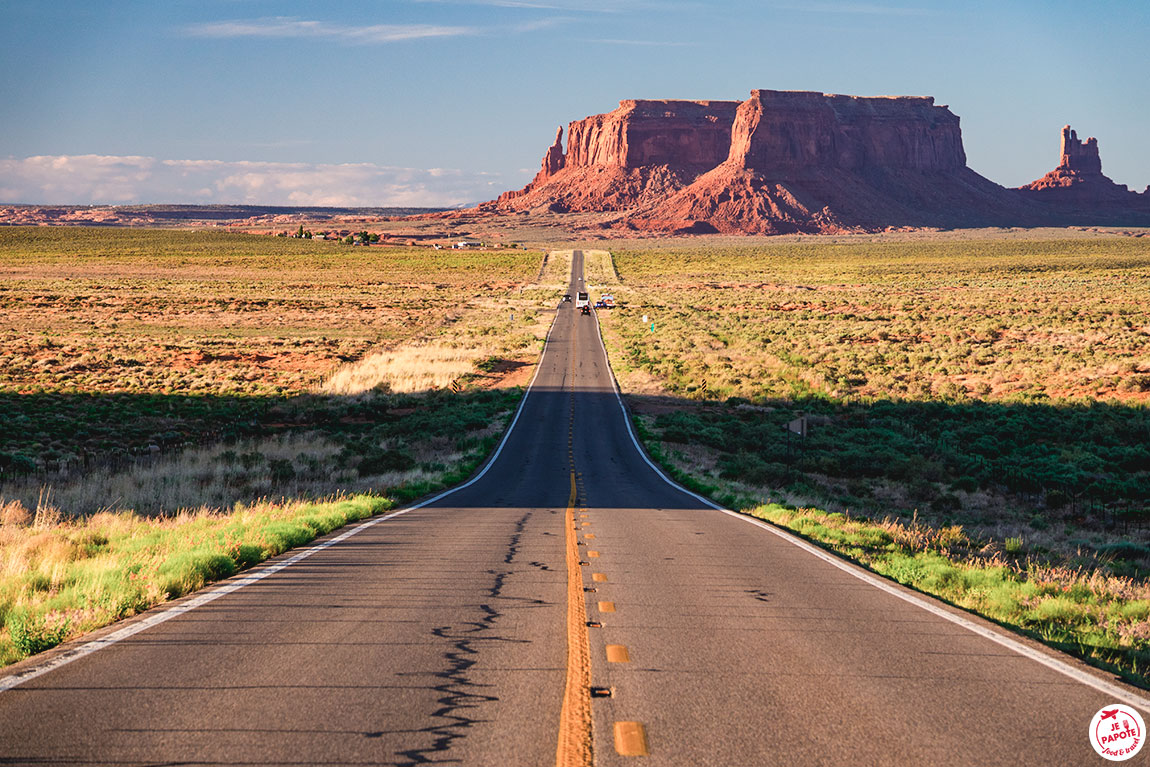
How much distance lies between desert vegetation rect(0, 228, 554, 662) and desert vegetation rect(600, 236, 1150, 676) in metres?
8.06

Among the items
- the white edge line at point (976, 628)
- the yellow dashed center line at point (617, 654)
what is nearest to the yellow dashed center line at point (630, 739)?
the yellow dashed center line at point (617, 654)

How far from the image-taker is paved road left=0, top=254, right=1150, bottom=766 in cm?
455

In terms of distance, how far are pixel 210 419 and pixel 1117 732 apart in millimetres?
33812

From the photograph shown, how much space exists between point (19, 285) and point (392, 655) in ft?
359

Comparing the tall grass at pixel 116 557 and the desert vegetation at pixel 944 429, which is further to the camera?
the desert vegetation at pixel 944 429

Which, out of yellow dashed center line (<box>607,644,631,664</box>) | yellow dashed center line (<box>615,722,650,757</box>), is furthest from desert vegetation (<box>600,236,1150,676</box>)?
yellow dashed center line (<box>615,722,650,757</box>)

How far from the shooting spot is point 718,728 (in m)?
4.86

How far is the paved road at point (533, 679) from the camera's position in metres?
4.55

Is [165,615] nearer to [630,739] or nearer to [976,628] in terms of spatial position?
[630,739]

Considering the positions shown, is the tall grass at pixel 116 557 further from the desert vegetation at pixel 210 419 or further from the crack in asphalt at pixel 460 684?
the crack in asphalt at pixel 460 684

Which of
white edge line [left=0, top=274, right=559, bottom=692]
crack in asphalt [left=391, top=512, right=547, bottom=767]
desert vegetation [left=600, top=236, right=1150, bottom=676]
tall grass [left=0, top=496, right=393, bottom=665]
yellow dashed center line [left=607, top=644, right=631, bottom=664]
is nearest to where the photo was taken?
crack in asphalt [left=391, top=512, right=547, bottom=767]

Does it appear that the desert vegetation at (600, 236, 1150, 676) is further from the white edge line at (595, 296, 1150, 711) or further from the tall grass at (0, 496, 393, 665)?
the tall grass at (0, 496, 393, 665)

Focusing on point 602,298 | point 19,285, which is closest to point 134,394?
point 602,298

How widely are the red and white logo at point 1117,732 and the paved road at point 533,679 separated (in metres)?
0.08
